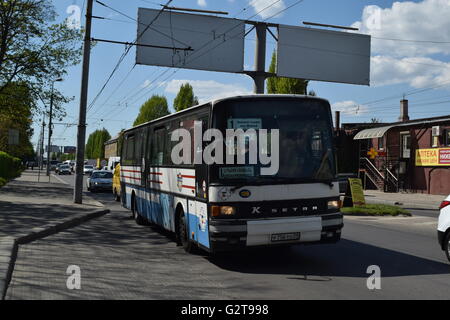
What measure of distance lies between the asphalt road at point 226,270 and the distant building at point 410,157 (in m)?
23.1

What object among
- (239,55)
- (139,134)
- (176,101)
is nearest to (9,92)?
(239,55)

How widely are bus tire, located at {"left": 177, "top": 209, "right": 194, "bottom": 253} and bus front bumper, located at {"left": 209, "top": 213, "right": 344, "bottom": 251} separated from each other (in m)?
1.77

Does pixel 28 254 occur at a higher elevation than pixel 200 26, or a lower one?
lower

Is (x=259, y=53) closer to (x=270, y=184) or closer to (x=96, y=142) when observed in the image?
(x=270, y=184)

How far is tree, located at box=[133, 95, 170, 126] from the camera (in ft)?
264

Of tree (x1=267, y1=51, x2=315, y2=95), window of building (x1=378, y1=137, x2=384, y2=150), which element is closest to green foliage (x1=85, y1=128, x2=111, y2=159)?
tree (x1=267, y1=51, x2=315, y2=95)

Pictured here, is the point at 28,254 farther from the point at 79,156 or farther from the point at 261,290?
the point at 79,156

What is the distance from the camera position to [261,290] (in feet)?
21.4

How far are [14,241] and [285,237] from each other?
5234 mm

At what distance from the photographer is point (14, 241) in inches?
371

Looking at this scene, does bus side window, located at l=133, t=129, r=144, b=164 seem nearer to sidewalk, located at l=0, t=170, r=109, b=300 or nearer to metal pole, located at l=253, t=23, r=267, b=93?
sidewalk, located at l=0, t=170, r=109, b=300

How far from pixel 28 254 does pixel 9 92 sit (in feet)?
77.3

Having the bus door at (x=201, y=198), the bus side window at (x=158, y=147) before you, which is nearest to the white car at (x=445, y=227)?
the bus door at (x=201, y=198)

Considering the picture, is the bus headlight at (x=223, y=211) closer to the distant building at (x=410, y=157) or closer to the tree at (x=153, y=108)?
the distant building at (x=410, y=157)
